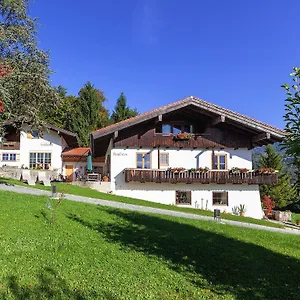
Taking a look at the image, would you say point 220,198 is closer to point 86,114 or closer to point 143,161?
point 143,161

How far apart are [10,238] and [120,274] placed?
3102 mm

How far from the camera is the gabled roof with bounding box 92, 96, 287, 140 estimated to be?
863 inches

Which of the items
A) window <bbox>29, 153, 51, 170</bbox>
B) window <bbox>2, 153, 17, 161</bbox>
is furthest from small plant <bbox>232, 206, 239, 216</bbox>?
window <bbox>2, 153, 17, 161</bbox>

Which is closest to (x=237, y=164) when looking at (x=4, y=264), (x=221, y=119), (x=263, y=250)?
(x=221, y=119)

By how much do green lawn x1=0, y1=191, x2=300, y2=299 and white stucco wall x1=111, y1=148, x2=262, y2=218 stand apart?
11.8 metres

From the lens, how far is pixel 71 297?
16.9 ft

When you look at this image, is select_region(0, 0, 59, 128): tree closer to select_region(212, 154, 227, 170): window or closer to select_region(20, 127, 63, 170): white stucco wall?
select_region(212, 154, 227, 170): window

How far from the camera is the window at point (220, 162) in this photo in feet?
78.3

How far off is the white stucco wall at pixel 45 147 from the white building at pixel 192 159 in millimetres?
11225

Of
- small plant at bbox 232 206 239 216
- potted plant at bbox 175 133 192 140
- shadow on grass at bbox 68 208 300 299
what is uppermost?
potted plant at bbox 175 133 192 140

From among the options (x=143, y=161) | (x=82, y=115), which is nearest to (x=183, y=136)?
(x=143, y=161)

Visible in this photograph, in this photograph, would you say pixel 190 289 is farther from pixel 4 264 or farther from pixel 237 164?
pixel 237 164


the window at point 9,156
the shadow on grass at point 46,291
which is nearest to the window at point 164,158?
the window at point 9,156

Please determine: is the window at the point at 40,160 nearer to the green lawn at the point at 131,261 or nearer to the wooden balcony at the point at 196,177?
the wooden balcony at the point at 196,177
